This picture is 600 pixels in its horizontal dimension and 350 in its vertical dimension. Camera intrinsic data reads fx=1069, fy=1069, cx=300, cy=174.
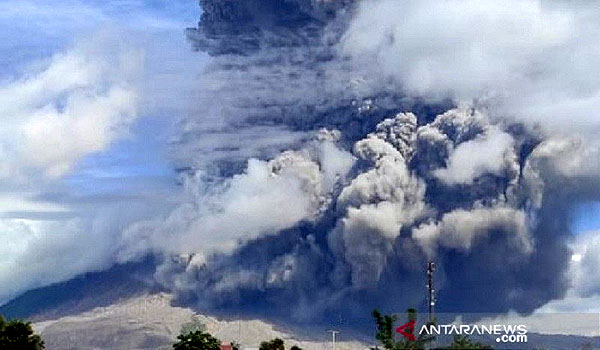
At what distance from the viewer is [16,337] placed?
70312 mm

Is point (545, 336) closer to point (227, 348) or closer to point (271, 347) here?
point (271, 347)

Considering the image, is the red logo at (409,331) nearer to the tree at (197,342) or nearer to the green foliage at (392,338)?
the green foliage at (392,338)

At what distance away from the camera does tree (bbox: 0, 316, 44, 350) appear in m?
69.7

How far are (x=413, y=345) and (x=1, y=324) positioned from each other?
2960cm

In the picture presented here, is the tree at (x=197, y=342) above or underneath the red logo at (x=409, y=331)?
above

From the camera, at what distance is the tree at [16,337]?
6969 cm

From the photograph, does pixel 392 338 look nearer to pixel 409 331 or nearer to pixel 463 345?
pixel 409 331

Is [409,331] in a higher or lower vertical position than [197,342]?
lower

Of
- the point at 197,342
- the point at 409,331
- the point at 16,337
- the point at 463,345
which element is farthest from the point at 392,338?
the point at 16,337

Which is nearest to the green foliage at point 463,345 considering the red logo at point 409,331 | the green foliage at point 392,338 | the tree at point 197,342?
the green foliage at point 392,338

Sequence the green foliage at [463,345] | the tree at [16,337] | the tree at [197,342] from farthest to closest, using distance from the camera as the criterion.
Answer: the tree at [197,342], the tree at [16,337], the green foliage at [463,345]

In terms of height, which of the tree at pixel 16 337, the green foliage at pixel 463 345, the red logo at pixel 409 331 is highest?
the tree at pixel 16 337

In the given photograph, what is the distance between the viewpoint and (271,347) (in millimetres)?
74750

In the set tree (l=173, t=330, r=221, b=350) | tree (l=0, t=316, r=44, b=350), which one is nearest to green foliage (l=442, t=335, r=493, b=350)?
tree (l=173, t=330, r=221, b=350)
